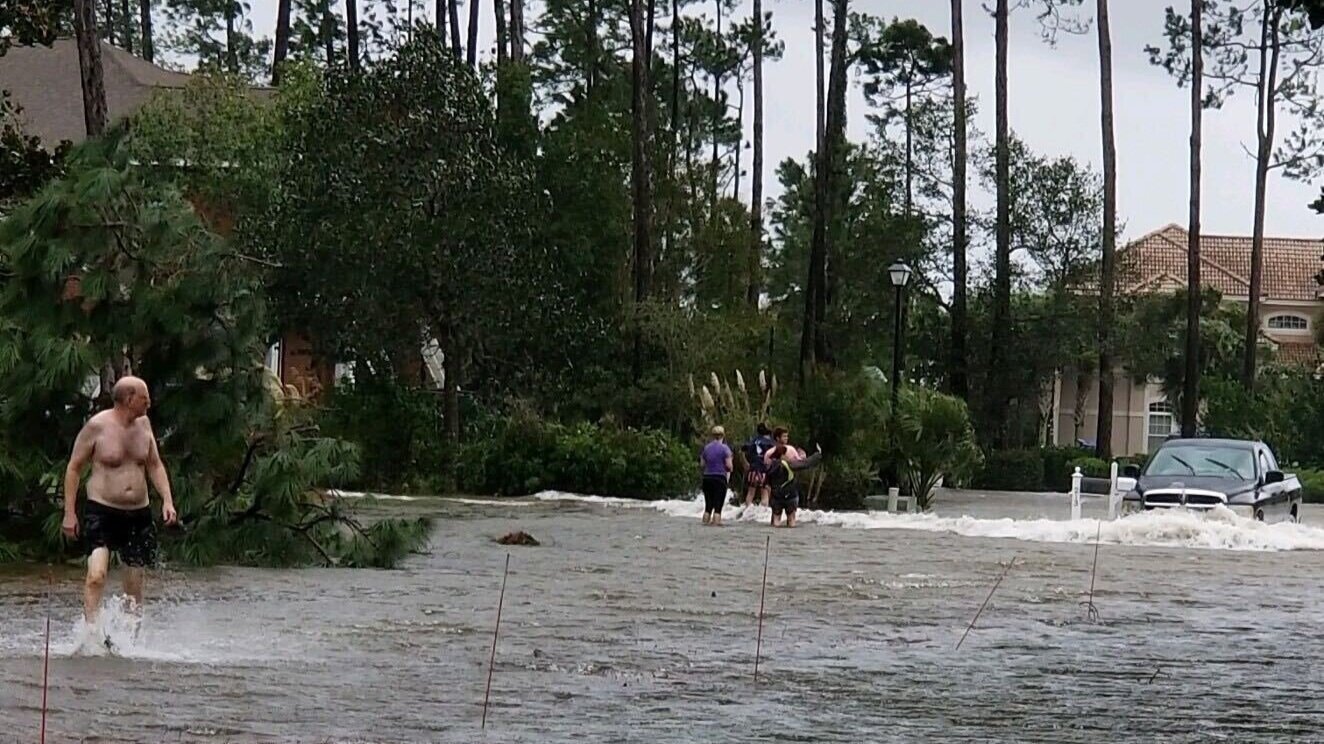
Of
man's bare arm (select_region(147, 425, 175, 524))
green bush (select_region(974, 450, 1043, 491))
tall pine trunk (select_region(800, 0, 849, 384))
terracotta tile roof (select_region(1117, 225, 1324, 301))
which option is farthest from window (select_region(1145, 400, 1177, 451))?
man's bare arm (select_region(147, 425, 175, 524))

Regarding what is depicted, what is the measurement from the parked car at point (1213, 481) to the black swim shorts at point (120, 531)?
17895mm

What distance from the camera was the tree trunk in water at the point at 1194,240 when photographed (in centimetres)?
5631

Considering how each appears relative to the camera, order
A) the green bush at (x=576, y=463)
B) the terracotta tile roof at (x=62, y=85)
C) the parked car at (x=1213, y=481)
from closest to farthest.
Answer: the parked car at (x=1213, y=481) → the green bush at (x=576, y=463) → the terracotta tile roof at (x=62, y=85)

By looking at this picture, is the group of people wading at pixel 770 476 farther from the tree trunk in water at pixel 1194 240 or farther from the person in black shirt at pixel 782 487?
the tree trunk in water at pixel 1194 240

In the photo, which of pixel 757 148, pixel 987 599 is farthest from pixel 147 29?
pixel 987 599

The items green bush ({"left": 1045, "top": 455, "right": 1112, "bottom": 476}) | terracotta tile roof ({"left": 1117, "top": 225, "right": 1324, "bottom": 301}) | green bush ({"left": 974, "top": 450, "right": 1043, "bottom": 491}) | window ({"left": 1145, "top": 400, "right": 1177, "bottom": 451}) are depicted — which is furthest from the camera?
terracotta tile roof ({"left": 1117, "top": 225, "right": 1324, "bottom": 301})

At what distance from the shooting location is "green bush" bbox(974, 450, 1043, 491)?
5338 cm

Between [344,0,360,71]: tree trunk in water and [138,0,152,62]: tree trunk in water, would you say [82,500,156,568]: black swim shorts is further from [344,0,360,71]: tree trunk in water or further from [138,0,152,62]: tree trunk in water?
[138,0,152,62]: tree trunk in water

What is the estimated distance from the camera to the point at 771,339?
55500mm

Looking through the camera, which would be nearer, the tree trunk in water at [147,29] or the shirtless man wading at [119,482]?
the shirtless man wading at [119,482]

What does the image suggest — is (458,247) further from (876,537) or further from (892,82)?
(892,82)

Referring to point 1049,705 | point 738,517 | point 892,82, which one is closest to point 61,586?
point 1049,705

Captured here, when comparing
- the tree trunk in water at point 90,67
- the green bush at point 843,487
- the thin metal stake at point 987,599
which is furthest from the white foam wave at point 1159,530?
the tree trunk in water at point 90,67

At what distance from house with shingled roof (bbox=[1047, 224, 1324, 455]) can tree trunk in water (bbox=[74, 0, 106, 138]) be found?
5776cm
